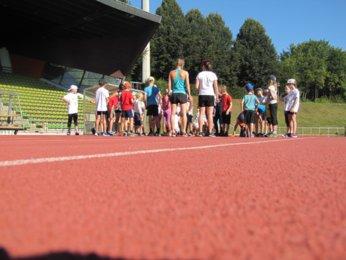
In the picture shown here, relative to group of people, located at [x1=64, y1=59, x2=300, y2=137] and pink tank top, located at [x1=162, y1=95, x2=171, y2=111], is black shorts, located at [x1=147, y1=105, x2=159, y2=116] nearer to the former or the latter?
group of people, located at [x1=64, y1=59, x2=300, y2=137]

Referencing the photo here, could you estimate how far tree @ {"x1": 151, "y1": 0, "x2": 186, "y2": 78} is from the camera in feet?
184

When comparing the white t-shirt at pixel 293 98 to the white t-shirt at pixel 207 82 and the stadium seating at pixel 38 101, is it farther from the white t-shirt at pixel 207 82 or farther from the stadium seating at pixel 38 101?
the stadium seating at pixel 38 101

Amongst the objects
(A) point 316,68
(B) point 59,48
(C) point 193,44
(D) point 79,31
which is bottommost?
(B) point 59,48

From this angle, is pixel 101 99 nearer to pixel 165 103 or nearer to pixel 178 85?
pixel 165 103

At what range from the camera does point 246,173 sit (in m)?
2.56

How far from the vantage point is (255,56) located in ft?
214

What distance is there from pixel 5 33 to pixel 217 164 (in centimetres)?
2908

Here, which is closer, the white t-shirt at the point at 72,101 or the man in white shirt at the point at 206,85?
the man in white shirt at the point at 206,85

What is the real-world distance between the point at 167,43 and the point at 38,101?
35.1 m

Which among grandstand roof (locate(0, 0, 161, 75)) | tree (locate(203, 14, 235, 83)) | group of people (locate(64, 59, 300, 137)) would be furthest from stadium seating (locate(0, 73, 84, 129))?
tree (locate(203, 14, 235, 83))

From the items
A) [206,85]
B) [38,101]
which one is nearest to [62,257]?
[206,85]

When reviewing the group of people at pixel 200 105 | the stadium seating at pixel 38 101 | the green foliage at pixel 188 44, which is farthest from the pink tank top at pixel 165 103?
the green foliage at pixel 188 44

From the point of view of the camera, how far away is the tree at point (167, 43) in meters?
56.1

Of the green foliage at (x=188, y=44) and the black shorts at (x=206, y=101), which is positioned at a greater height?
the green foliage at (x=188, y=44)
